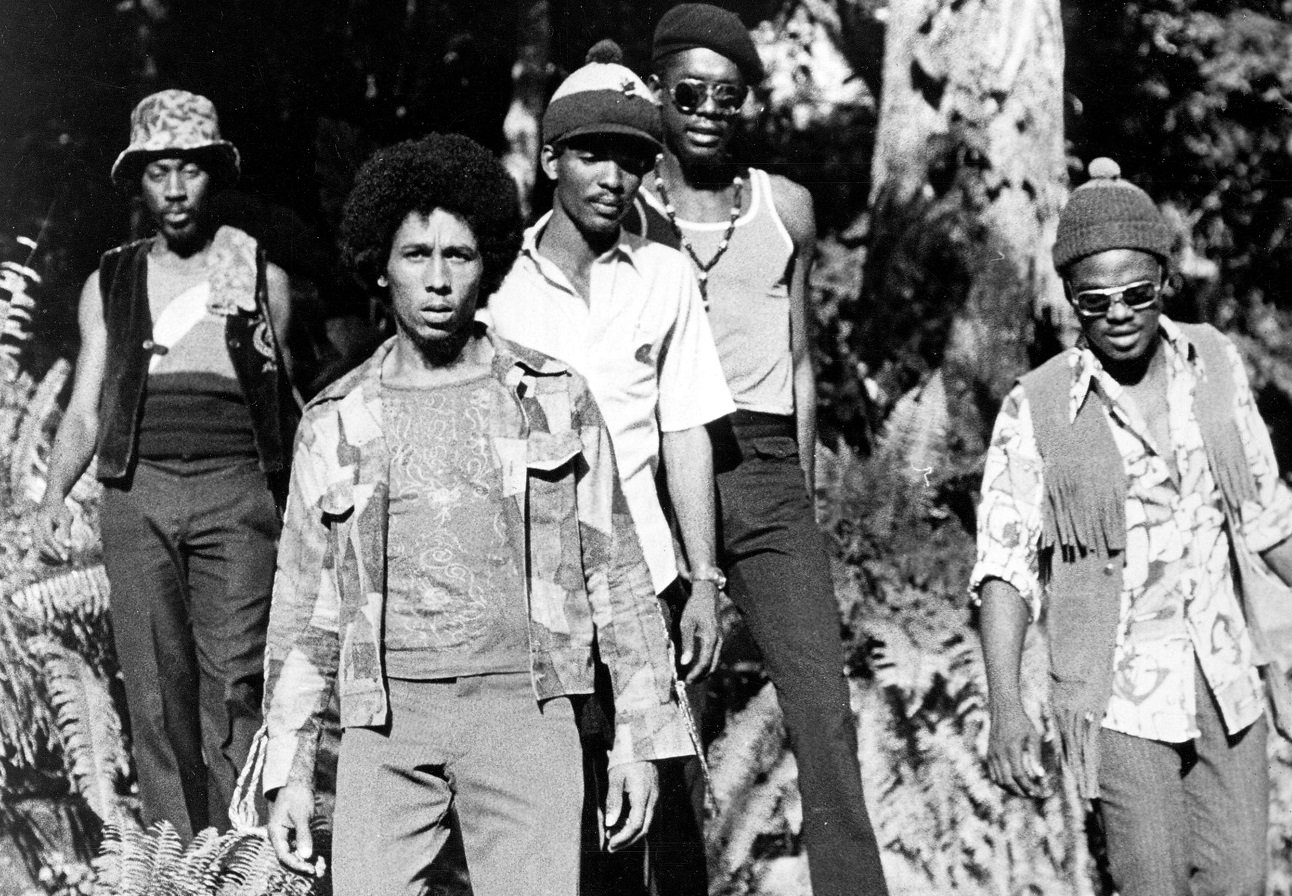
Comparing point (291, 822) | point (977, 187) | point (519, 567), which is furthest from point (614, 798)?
point (977, 187)

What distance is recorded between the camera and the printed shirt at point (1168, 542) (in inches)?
160

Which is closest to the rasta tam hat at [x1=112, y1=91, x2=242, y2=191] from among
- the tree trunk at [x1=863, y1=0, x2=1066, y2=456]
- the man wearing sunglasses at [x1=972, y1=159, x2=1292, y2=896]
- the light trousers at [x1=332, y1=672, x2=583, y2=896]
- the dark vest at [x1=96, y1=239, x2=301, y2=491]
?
the dark vest at [x1=96, y1=239, x2=301, y2=491]

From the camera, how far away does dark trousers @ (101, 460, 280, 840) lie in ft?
16.9

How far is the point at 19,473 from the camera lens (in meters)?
6.32

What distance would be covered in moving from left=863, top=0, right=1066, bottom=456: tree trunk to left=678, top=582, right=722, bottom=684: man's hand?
2826 mm

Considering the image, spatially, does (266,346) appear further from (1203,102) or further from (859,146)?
(1203,102)

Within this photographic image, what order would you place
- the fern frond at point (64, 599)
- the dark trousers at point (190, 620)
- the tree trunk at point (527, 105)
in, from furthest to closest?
the tree trunk at point (527, 105)
the fern frond at point (64, 599)
the dark trousers at point (190, 620)

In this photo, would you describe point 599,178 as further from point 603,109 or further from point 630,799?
point 630,799

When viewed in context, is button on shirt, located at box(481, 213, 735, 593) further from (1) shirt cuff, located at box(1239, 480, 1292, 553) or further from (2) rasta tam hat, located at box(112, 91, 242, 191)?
(2) rasta tam hat, located at box(112, 91, 242, 191)

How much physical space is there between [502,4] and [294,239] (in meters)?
1.53

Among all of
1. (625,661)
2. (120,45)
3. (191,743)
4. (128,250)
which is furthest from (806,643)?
(120,45)

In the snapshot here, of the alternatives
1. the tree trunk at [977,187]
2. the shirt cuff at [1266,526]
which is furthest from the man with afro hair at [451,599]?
the tree trunk at [977,187]

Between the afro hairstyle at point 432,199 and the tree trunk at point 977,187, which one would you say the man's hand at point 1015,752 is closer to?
the afro hairstyle at point 432,199

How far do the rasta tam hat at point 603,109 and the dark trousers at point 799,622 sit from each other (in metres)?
A: 0.89
